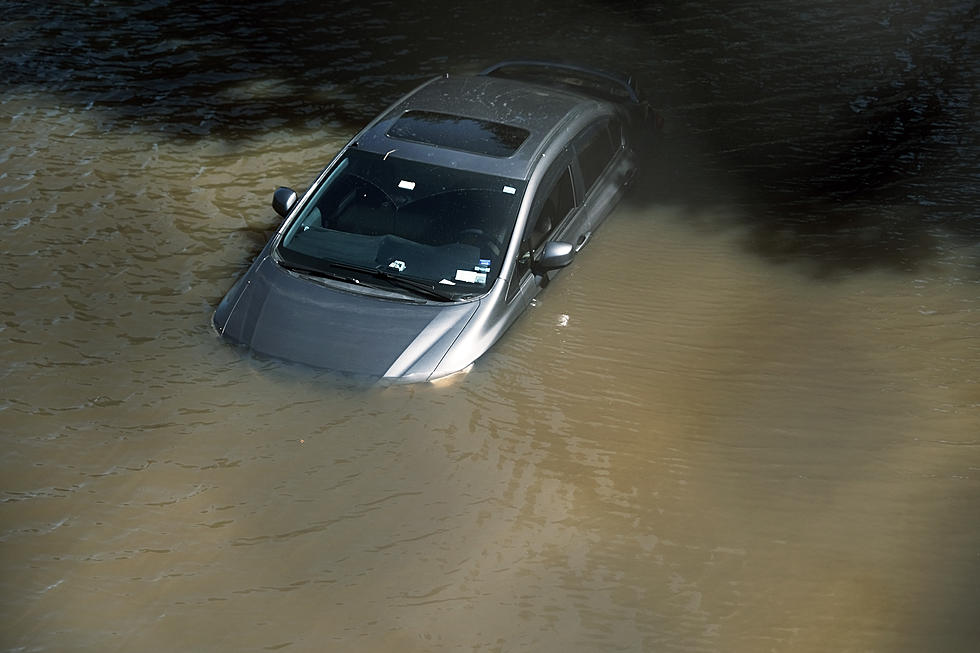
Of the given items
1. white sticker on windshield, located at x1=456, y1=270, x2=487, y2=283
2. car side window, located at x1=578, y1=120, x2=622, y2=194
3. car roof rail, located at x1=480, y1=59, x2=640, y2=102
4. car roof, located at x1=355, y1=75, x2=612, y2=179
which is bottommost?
white sticker on windshield, located at x1=456, y1=270, x2=487, y2=283

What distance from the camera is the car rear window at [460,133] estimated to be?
819 centimetres

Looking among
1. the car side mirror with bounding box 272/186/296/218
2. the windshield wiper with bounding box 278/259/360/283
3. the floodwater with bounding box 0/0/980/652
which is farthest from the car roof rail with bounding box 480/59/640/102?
the windshield wiper with bounding box 278/259/360/283

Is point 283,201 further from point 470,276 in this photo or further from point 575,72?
point 575,72

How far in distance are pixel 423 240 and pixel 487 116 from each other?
4.56 ft

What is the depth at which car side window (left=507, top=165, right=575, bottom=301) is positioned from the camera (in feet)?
25.9

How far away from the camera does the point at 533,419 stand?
7.36m

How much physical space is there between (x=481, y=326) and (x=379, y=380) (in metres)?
0.78

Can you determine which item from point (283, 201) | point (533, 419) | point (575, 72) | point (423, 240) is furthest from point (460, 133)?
point (575, 72)

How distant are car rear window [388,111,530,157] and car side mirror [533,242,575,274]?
0.79 m

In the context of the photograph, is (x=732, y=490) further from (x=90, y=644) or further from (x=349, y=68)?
(x=349, y=68)

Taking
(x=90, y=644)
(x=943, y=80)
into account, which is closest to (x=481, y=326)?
(x=90, y=644)

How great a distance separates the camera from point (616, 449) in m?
7.11

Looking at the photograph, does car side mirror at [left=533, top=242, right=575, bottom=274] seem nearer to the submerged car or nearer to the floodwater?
the submerged car

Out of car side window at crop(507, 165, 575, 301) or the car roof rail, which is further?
the car roof rail
